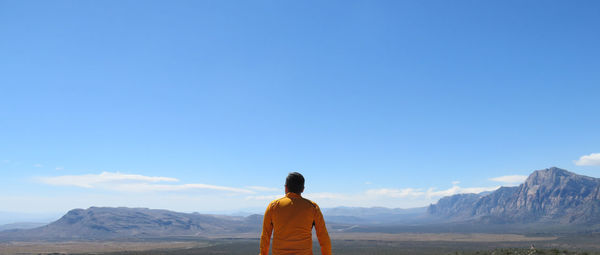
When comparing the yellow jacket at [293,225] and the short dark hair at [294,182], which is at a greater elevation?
the short dark hair at [294,182]

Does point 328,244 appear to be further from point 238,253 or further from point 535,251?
point 238,253

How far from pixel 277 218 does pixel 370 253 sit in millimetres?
126440

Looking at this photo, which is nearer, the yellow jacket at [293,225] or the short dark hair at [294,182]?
the yellow jacket at [293,225]

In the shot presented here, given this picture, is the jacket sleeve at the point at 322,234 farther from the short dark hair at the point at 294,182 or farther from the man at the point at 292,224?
the short dark hair at the point at 294,182

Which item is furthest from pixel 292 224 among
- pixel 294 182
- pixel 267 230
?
pixel 294 182

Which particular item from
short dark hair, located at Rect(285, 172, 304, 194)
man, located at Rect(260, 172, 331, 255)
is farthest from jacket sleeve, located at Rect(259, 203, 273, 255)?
short dark hair, located at Rect(285, 172, 304, 194)

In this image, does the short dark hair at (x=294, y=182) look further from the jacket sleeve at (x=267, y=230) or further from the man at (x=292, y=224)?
the jacket sleeve at (x=267, y=230)

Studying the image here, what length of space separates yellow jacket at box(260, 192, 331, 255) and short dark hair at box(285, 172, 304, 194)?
92 millimetres

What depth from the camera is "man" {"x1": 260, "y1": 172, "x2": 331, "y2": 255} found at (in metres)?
6.10

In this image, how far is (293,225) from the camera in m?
6.08

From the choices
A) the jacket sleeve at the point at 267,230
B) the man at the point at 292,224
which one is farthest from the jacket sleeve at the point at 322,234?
the jacket sleeve at the point at 267,230

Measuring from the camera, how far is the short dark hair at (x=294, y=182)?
6.30 metres

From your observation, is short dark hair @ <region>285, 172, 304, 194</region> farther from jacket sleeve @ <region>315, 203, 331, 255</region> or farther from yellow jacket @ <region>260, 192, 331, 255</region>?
jacket sleeve @ <region>315, 203, 331, 255</region>

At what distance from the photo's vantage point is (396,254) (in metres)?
119
